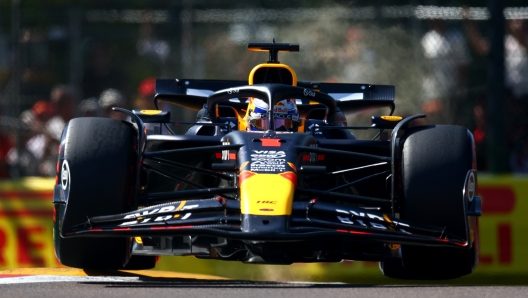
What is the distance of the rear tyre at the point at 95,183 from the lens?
6.10 m

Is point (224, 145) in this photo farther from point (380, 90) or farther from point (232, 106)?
point (380, 90)

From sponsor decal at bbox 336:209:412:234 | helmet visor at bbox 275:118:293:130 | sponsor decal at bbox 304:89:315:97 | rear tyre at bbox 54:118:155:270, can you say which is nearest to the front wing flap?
sponsor decal at bbox 336:209:412:234

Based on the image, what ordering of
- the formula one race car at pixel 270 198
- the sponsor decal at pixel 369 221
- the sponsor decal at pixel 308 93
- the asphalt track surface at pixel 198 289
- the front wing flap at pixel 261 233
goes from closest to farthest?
1. the asphalt track surface at pixel 198 289
2. the front wing flap at pixel 261 233
3. the formula one race car at pixel 270 198
4. the sponsor decal at pixel 369 221
5. the sponsor decal at pixel 308 93

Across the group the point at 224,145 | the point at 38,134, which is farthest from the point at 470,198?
the point at 38,134

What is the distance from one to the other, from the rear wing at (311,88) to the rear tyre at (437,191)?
2.11m

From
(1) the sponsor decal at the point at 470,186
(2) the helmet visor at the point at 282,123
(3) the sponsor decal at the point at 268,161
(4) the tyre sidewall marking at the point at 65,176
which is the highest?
(2) the helmet visor at the point at 282,123

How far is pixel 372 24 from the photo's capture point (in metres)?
11.1

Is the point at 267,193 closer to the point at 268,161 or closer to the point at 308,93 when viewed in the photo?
the point at 268,161

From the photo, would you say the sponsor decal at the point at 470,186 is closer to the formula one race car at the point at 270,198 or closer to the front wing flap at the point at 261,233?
the formula one race car at the point at 270,198

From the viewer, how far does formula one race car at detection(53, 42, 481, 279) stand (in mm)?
5660

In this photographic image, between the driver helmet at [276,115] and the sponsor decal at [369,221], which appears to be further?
the driver helmet at [276,115]

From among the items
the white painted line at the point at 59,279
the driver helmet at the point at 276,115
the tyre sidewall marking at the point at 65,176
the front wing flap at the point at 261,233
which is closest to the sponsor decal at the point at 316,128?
the driver helmet at the point at 276,115

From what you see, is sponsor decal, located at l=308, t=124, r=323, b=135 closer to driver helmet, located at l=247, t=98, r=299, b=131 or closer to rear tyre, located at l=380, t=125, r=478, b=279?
driver helmet, located at l=247, t=98, r=299, b=131

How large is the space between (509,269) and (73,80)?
5.20 metres
